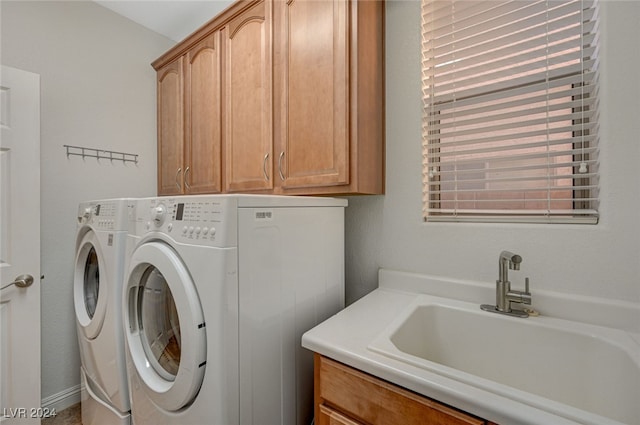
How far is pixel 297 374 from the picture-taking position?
116cm

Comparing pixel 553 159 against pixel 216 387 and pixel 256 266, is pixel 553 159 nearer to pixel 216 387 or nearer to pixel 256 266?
pixel 256 266

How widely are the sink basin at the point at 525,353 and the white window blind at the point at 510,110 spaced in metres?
0.41

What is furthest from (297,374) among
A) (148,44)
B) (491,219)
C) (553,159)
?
(148,44)

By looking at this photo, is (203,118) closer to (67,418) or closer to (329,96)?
(329,96)

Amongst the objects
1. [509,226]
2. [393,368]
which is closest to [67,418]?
[393,368]

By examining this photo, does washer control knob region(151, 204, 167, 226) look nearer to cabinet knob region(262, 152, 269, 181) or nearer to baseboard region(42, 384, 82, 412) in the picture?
cabinet knob region(262, 152, 269, 181)

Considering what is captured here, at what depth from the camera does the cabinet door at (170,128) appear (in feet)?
6.93

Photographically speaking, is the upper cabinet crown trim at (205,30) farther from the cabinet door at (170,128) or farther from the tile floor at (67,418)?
the tile floor at (67,418)

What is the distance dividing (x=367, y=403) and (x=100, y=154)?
2319mm

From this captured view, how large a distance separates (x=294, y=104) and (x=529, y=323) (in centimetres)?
132

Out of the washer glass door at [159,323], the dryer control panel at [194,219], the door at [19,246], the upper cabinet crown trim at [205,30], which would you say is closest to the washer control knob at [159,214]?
the dryer control panel at [194,219]

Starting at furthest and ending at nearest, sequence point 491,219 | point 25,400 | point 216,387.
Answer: point 25,400, point 491,219, point 216,387

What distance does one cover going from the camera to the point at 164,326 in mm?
1165

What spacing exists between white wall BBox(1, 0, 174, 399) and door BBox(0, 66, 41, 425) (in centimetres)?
30
